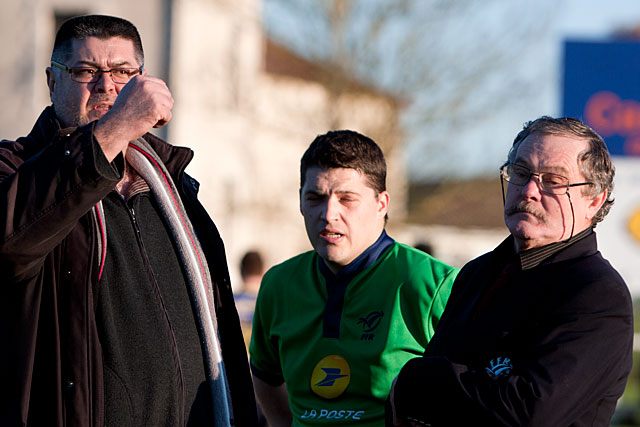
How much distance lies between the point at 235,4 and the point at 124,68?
15.6 metres

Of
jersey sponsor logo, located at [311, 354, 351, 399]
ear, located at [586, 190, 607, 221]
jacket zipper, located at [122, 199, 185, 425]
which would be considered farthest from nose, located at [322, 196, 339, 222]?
ear, located at [586, 190, 607, 221]

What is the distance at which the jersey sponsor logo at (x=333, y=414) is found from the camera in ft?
10.7

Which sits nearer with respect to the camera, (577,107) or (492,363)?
(492,363)

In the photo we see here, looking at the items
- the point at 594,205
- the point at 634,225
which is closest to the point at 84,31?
the point at 594,205

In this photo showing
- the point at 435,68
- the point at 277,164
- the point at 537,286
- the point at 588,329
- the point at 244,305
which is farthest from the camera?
the point at 277,164

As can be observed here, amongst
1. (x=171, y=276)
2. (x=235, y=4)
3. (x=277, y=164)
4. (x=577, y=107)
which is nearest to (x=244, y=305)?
(x=577, y=107)

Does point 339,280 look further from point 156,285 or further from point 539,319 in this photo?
point 539,319

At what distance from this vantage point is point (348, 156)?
3.55 m

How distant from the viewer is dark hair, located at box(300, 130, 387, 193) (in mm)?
3549

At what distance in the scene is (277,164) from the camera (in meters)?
22.5

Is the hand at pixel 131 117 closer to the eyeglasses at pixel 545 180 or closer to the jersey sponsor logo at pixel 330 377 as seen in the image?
the eyeglasses at pixel 545 180

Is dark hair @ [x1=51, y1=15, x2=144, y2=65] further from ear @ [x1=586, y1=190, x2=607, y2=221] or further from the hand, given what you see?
ear @ [x1=586, y1=190, x2=607, y2=221]

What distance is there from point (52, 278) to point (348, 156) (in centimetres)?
135

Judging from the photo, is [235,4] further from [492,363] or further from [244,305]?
[492,363]
